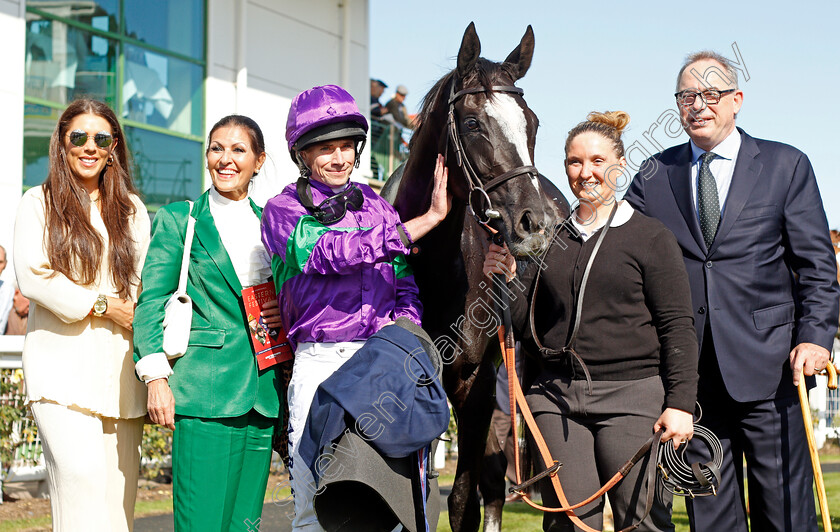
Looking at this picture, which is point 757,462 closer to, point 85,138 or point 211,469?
point 211,469

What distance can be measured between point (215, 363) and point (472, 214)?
3.69ft

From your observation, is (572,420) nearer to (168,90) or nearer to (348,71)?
(168,90)

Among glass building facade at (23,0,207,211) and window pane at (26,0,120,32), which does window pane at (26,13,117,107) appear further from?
window pane at (26,0,120,32)

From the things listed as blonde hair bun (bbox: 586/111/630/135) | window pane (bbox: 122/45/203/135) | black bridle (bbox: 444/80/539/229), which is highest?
window pane (bbox: 122/45/203/135)

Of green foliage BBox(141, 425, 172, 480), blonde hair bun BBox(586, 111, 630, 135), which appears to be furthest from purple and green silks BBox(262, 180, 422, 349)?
green foliage BBox(141, 425, 172, 480)

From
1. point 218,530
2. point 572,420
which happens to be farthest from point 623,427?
point 218,530

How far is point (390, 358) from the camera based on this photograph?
2725 mm

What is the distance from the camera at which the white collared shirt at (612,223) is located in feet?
10.1

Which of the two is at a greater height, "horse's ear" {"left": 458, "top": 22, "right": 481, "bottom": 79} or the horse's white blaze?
"horse's ear" {"left": 458, "top": 22, "right": 481, "bottom": 79}

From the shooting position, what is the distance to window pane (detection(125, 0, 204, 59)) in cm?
1034

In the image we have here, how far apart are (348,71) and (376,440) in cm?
1060

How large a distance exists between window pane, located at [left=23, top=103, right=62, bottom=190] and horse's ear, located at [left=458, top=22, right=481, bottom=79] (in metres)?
6.92

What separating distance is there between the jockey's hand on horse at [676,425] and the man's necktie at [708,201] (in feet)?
2.79

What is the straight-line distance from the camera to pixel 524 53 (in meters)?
3.62
